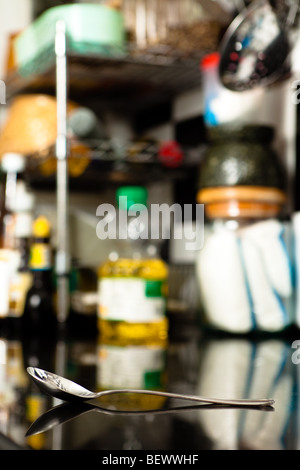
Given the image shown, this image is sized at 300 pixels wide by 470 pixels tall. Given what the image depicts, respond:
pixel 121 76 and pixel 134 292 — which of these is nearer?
pixel 134 292

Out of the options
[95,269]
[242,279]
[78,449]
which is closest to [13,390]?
[78,449]

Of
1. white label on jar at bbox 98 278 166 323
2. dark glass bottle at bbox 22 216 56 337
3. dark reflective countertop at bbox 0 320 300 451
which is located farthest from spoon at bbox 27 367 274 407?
dark glass bottle at bbox 22 216 56 337

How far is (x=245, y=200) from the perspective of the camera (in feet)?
3.42

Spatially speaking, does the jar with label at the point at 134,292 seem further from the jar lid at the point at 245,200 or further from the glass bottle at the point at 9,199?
the glass bottle at the point at 9,199

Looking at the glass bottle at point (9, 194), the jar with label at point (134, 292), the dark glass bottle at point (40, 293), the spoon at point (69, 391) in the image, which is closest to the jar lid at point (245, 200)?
the jar with label at point (134, 292)

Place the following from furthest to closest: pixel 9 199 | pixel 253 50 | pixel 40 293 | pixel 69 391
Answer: pixel 9 199
pixel 40 293
pixel 253 50
pixel 69 391

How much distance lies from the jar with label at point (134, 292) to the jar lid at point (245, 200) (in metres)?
0.13

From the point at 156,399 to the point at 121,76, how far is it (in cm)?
95

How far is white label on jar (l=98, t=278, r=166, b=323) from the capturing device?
1.02m

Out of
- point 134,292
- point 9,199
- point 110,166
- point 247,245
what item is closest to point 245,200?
point 247,245

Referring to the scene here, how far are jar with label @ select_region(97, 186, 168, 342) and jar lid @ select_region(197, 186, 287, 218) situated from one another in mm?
130

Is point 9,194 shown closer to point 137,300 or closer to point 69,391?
point 137,300

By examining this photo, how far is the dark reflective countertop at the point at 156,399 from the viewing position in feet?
1.46

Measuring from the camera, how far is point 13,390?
0.64m
